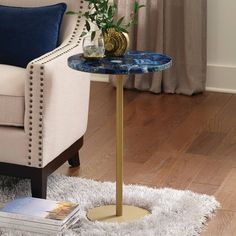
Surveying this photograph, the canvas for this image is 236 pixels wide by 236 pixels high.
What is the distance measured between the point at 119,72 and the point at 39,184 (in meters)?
0.65

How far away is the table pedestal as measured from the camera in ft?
9.30

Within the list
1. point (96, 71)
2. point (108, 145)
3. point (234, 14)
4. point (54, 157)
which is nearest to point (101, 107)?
point (108, 145)

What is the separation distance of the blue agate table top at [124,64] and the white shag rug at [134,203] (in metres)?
0.61

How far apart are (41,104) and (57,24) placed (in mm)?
577

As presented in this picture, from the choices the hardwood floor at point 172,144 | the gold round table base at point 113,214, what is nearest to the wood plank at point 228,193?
the hardwood floor at point 172,144

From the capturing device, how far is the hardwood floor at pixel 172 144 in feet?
10.7

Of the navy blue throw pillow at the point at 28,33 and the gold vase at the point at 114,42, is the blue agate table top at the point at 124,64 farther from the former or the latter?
the navy blue throw pillow at the point at 28,33

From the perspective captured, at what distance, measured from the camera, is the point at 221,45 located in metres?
4.75

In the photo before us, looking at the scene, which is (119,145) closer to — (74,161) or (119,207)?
(119,207)

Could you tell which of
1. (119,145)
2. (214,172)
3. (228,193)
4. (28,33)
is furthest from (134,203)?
(28,33)

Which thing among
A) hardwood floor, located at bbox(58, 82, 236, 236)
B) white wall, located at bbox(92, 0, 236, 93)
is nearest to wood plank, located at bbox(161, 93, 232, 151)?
hardwood floor, located at bbox(58, 82, 236, 236)

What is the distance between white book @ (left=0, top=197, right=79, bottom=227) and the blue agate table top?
0.56 m

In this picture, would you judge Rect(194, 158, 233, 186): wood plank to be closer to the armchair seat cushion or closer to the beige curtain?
the armchair seat cushion

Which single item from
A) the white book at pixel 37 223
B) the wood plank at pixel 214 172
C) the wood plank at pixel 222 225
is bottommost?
the wood plank at pixel 214 172
